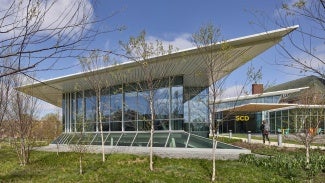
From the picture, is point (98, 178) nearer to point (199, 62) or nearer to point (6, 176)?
point (6, 176)

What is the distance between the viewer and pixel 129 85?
2739 cm

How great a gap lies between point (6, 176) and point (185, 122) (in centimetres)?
1217

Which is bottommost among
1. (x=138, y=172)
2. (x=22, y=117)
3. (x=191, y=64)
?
(x=138, y=172)

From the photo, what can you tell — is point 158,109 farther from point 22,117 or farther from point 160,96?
point 22,117

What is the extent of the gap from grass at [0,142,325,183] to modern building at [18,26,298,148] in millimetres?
1814

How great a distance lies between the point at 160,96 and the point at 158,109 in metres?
0.87

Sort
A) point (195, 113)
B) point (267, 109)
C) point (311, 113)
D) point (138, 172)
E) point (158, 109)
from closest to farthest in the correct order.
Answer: point (138, 172)
point (311, 113)
point (158, 109)
point (195, 113)
point (267, 109)

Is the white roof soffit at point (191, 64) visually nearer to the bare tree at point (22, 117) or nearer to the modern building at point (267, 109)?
the bare tree at point (22, 117)

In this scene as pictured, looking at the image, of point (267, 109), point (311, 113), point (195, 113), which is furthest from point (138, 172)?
point (267, 109)

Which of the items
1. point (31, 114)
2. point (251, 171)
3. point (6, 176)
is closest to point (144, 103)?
point (31, 114)

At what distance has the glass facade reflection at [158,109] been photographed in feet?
81.8

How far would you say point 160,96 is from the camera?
2541cm

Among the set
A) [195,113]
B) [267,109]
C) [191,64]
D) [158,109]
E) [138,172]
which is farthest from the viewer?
[267,109]

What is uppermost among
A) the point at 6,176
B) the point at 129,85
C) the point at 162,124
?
the point at 129,85
